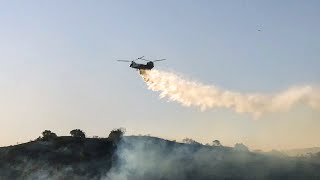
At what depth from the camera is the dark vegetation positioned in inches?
4070

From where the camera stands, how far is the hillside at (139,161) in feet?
339

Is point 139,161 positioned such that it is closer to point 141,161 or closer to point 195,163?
point 141,161

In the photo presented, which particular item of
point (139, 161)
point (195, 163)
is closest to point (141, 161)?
point (139, 161)

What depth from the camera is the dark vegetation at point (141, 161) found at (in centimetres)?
10338

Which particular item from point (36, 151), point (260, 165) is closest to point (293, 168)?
point (260, 165)

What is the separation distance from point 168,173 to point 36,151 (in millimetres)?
27517

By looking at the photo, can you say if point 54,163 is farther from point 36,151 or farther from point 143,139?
point 143,139

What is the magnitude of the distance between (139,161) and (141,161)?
1.15ft

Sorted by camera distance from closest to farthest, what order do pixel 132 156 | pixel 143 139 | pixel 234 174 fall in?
1. pixel 234 174
2. pixel 132 156
3. pixel 143 139

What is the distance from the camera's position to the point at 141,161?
356 ft

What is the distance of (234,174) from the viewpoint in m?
102

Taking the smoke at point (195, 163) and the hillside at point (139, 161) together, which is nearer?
the smoke at point (195, 163)

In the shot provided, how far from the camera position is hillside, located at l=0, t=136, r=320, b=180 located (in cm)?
10331

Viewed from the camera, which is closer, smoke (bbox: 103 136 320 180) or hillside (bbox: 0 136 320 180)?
smoke (bbox: 103 136 320 180)
